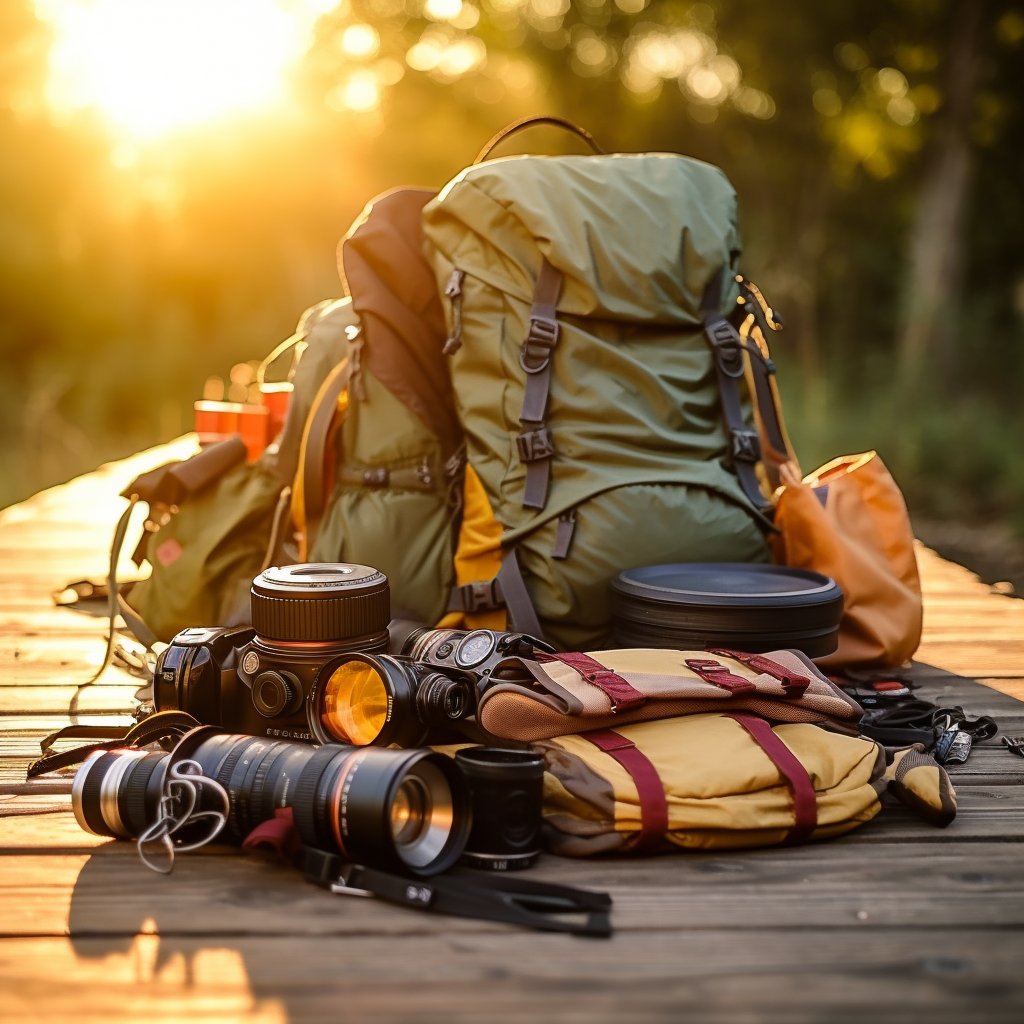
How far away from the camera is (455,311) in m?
2.75

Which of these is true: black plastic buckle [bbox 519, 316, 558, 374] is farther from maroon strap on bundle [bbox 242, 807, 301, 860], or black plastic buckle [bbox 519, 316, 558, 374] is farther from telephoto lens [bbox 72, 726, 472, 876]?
maroon strap on bundle [bbox 242, 807, 301, 860]

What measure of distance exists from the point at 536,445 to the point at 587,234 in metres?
0.50

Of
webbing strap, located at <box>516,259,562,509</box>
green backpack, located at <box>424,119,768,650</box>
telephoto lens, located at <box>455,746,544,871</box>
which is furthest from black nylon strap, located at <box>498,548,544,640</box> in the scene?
telephoto lens, located at <box>455,746,544,871</box>

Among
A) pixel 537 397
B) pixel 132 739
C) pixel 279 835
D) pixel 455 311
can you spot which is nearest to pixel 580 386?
pixel 537 397

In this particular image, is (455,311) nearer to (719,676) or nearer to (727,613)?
(727,613)

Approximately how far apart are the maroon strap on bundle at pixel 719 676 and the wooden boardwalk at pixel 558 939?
29 cm

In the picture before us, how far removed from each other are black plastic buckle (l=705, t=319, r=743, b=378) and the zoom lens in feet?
3.89

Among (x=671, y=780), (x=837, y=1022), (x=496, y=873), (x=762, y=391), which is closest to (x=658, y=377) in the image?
(x=762, y=391)

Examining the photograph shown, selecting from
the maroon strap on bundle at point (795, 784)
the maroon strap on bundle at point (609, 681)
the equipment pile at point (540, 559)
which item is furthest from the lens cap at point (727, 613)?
the maroon strap on bundle at point (795, 784)

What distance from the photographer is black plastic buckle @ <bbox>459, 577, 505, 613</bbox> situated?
263cm

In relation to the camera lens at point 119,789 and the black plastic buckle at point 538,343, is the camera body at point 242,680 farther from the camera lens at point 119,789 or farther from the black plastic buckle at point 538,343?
the black plastic buckle at point 538,343

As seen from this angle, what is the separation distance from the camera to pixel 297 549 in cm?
289

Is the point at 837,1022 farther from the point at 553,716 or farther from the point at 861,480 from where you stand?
the point at 861,480

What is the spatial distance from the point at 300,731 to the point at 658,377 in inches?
46.9
